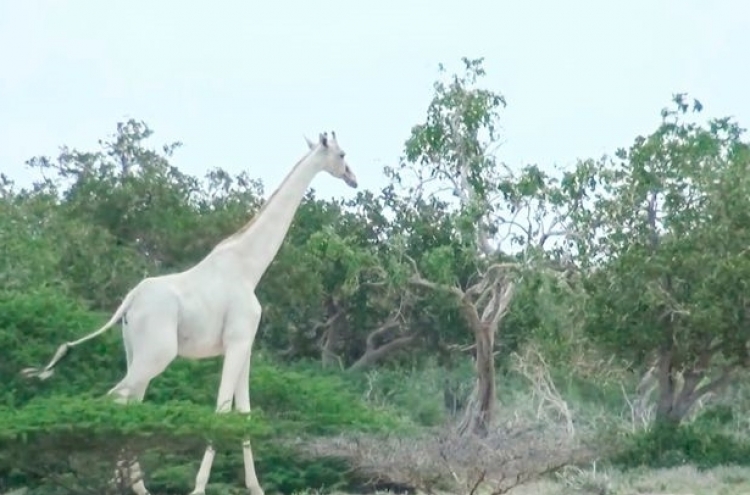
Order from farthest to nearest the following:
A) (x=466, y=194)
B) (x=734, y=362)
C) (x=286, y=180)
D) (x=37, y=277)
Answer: (x=466, y=194) → (x=37, y=277) → (x=734, y=362) → (x=286, y=180)

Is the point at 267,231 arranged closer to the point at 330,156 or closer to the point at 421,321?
the point at 330,156

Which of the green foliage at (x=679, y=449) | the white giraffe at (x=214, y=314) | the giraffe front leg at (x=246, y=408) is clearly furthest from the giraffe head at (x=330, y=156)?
the green foliage at (x=679, y=449)

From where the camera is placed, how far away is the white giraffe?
1509cm

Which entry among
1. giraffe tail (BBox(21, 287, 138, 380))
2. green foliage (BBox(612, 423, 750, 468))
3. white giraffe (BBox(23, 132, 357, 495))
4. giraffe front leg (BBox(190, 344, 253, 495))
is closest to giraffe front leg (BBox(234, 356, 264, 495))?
white giraffe (BBox(23, 132, 357, 495))

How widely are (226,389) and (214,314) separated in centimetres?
78

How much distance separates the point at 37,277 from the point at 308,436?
36.1 feet

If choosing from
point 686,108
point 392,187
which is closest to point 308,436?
point 686,108

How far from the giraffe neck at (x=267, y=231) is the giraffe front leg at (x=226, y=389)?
86 centimetres

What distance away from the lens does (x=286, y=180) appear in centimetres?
1612

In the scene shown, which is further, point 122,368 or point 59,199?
point 59,199

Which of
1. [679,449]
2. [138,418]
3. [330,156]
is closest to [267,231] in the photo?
[330,156]

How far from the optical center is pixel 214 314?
15.5 meters

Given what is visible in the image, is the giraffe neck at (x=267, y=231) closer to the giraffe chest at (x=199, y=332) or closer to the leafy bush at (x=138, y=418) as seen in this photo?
the giraffe chest at (x=199, y=332)

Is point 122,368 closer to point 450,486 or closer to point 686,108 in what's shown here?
point 450,486
